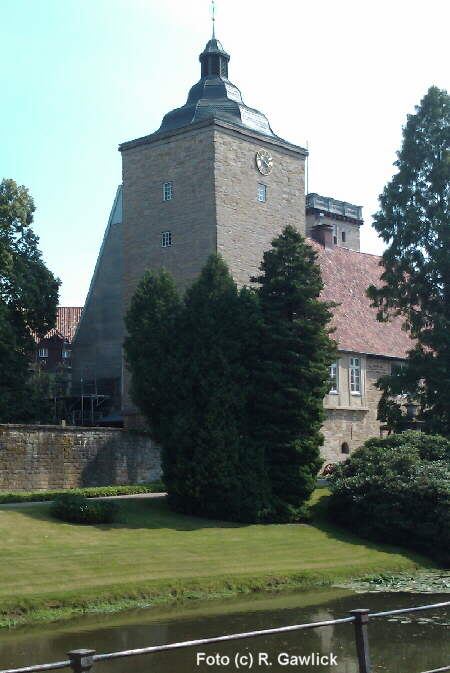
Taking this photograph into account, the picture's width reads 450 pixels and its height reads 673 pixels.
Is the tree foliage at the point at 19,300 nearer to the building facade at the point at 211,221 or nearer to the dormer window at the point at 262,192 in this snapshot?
the building facade at the point at 211,221

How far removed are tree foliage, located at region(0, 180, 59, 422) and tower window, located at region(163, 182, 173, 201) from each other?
6.08 metres

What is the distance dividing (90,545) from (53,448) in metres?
10.9

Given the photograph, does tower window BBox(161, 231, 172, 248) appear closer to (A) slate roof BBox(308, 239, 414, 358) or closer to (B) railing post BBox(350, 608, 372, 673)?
(A) slate roof BBox(308, 239, 414, 358)

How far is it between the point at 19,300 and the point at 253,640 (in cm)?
2930

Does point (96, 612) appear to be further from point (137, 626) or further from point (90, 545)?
point (90, 545)

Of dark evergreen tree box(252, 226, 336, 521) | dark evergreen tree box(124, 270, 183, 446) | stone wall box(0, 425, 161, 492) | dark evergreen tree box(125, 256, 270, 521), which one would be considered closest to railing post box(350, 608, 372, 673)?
dark evergreen tree box(125, 256, 270, 521)

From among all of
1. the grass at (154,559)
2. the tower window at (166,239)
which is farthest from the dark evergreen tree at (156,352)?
the tower window at (166,239)

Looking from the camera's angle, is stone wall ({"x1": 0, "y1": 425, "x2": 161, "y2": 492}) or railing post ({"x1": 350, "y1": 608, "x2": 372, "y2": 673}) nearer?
railing post ({"x1": 350, "y1": 608, "x2": 372, "y2": 673})

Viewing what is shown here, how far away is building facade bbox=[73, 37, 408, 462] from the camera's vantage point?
43.8m

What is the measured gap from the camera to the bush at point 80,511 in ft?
84.9

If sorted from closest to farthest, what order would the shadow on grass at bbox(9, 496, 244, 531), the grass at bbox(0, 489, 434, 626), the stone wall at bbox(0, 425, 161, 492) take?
the grass at bbox(0, 489, 434, 626) → the shadow on grass at bbox(9, 496, 244, 531) → the stone wall at bbox(0, 425, 161, 492)

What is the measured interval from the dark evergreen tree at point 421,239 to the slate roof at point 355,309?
30.9 feet

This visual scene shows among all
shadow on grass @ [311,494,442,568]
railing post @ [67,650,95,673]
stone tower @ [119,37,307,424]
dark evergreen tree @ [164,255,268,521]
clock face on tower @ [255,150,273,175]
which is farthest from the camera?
clock face on tower @ [255,150,273,175]

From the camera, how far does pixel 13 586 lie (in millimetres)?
19500
